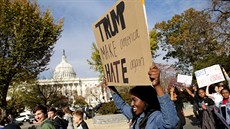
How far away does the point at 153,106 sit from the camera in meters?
2.91

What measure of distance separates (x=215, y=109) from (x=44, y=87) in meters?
55.6

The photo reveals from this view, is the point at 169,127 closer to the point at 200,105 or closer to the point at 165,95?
the point at 165,95

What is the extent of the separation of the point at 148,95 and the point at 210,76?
722 centimetres

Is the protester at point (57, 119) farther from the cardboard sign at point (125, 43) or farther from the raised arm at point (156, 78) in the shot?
the raised arm at point (156, 78)

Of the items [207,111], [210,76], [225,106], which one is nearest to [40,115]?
[225,106]

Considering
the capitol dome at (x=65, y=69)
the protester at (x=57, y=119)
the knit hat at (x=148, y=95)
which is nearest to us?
the knit hat at (x=148, y=95)

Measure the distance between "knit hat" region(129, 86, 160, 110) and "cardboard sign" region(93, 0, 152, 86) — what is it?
0.28 ft

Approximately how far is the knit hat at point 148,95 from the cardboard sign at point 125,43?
0.08 meters

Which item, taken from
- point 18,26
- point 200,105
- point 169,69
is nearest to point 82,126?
point 200,105

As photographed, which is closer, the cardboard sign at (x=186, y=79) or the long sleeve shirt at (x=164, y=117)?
the long sleeve shirt at (x=164, y=117)

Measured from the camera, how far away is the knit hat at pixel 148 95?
292cm

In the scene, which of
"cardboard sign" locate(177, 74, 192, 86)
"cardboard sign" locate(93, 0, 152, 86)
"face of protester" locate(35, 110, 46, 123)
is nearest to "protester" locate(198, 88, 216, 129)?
"cardboard sign" locate(177, 74, 192, 86)

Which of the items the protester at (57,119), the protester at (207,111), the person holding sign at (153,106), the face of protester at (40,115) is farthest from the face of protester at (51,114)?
the person holding sign at (153,106)

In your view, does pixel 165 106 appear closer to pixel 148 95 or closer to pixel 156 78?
pixel 156 78
